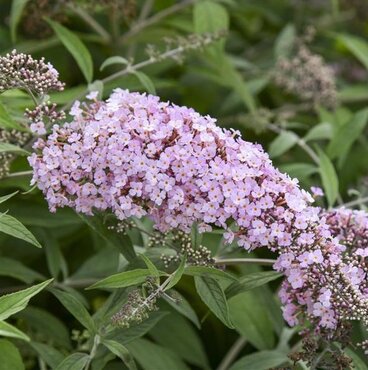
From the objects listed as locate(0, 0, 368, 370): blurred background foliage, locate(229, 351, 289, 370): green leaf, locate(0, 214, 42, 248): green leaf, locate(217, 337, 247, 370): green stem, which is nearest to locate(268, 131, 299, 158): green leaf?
locate(0, 0, 368, 370): blurred background foliage

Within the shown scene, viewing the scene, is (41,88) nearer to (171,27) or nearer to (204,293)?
(204,293)

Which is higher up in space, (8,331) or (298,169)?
(8,331)

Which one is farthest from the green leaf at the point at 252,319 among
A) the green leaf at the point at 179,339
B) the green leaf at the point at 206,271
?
the green leaf at the point at 206,271

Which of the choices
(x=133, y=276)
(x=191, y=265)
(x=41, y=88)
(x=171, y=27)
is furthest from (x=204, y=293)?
(x=171, y=27)

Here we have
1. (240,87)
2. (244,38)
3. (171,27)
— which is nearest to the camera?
(240,87)

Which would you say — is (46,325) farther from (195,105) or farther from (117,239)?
(195,105)

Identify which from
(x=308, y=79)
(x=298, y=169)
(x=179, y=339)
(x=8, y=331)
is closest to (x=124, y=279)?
(x=8, y=331)

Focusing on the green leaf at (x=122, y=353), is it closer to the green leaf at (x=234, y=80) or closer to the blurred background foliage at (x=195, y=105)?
the blurred background foliage at (x=195, y=105)
